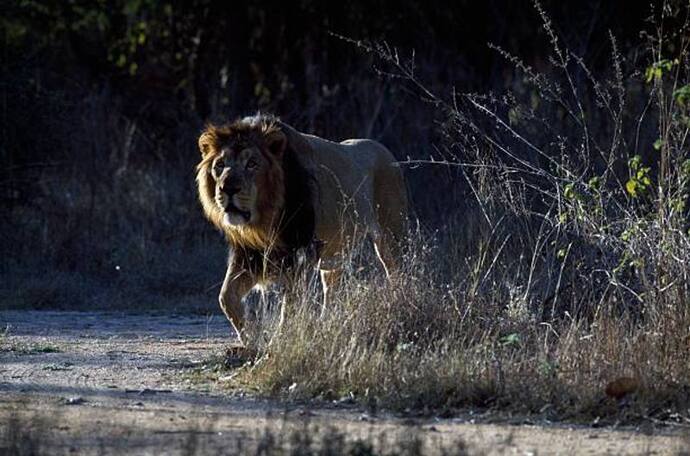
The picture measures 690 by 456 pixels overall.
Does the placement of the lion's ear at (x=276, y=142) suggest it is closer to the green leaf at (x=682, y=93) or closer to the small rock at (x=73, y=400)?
the small rock at (x=73, y=400)

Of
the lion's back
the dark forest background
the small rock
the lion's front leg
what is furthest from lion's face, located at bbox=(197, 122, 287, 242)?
the small rock

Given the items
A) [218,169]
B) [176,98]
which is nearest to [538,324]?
[218,169]

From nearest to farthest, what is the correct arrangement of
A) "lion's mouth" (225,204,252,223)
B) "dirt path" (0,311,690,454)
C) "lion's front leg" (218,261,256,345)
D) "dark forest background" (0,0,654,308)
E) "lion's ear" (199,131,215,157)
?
"dirt path" (0,311,690,454), "lion's front leg" (218,261,256,345), "lion's mouth" (225,204,252,223), "lion's ear" (199,131,215,157), "dark forest background" (0,0,654,308)

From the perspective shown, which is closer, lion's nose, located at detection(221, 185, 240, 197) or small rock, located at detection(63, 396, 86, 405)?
small rock, located at detection(63, 396, 86, 405)

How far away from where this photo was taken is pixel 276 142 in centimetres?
900

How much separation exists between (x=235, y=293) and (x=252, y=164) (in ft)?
2.59

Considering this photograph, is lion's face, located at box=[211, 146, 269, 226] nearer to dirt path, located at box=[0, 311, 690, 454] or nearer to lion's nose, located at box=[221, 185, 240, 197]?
lion's nose, located at box=[221, 185, 240, 197]

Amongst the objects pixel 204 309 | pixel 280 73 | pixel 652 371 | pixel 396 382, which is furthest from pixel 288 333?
pixel 280 73

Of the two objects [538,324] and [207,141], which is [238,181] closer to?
[207,141]

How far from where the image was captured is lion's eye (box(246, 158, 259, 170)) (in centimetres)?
884

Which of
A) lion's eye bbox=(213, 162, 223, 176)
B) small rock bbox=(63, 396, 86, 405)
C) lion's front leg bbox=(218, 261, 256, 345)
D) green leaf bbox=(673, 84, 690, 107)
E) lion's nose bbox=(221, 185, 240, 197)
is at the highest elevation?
green leaf bbox=(673, 84, 690, 107)

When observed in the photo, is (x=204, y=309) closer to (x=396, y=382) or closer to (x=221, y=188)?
(x=221, y=188)

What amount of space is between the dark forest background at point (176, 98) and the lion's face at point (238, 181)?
1.85 m

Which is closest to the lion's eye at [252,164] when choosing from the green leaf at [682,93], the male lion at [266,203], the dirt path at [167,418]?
the male lion at [266,203]
